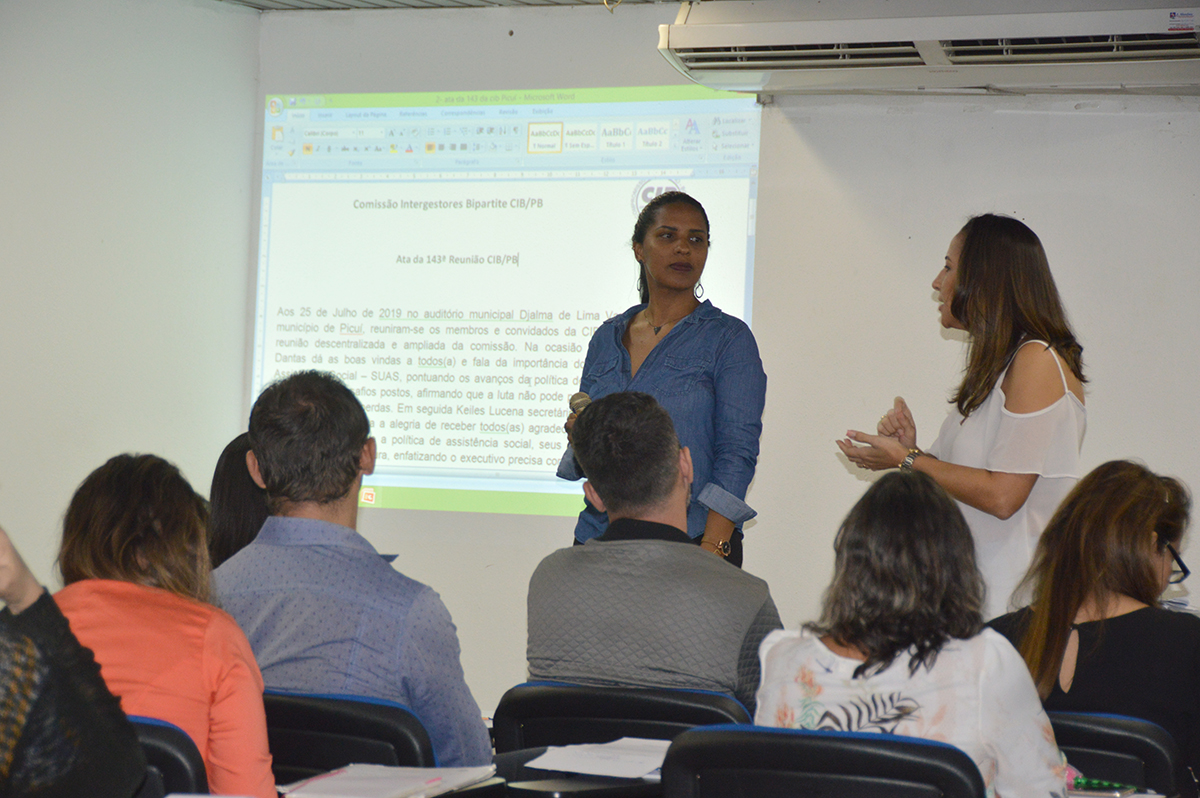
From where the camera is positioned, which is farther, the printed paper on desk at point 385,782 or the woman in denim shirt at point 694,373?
the woman in denim shirt at point 694,373

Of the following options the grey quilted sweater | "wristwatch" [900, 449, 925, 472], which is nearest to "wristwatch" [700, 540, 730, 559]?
"wristwatch" [900, 449, 925, 472]

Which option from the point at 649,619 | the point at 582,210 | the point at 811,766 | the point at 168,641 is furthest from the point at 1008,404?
the point at 582,210

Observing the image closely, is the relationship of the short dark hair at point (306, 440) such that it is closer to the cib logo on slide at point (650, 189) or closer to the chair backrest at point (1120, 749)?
the chair backrest at point (1120, 749)

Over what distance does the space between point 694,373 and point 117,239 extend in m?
2.21

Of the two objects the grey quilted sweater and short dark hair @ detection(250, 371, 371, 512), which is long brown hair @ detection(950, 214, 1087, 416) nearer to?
the grey quilted sweater

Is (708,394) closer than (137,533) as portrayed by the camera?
No

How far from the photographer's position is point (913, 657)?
127 centimetres

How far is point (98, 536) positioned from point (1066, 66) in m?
2.78

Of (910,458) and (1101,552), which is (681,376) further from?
Answer: (1101,552)

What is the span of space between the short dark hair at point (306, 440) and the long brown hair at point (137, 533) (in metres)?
0.17

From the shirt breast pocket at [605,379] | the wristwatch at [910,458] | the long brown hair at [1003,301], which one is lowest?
the wristwatch at [910,458]

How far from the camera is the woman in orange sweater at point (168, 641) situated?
1299mm

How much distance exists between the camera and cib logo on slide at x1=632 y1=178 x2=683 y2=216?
12.0 ft

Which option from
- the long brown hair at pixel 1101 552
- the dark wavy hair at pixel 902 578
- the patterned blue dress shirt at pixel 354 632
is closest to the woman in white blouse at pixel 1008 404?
the long brown hair at pixel 1101 552
